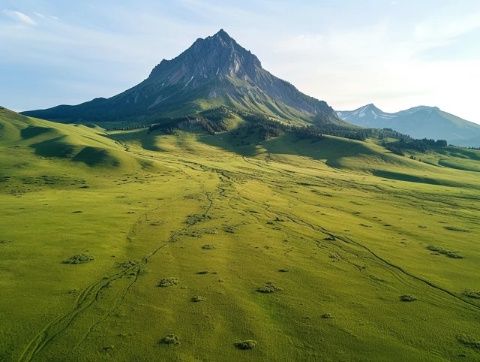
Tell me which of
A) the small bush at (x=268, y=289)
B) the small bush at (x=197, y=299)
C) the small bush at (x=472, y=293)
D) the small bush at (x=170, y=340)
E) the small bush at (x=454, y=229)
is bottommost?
the small bush at (x=170, y=340)

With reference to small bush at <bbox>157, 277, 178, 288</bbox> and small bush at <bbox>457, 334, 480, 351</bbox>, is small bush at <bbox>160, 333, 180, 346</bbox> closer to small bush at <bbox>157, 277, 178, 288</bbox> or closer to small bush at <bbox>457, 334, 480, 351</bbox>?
small bush at <bbox>157, 277, 178, 288</bbox>

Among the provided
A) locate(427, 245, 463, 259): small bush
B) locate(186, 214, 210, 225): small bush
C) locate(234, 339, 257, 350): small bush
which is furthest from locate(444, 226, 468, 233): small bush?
locate(234, 339, 257, 350): small bush

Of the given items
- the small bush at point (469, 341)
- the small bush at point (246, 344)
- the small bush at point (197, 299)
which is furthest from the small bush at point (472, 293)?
the small bush at point (197, 299)

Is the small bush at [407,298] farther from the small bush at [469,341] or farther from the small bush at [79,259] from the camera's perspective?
the small bush at [79,259]

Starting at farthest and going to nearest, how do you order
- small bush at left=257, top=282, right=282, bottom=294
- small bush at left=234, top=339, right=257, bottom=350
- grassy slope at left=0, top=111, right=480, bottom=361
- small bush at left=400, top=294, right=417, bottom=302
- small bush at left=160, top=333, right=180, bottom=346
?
small bush at left=257, top=282, right=282, bottom=294
small bush at left=400, top=294, right=417, bottom=302
grassy slope at left=0, top=111, right=480, bottom=361
small bush at left=160, top=333, right=180, bottom=346
small bush at left=234, top=339, right=257, bottom=350

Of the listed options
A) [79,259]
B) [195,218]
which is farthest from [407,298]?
[195,218]

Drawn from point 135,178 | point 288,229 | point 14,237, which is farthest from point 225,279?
point 135,178
